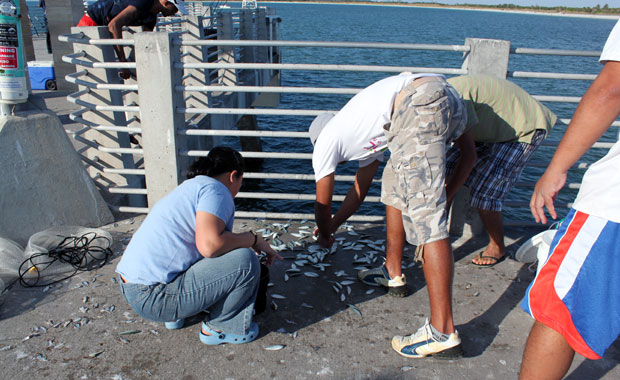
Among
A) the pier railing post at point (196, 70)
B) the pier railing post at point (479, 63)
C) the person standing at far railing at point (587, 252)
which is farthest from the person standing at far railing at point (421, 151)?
the pier railing post at point (196, 70)

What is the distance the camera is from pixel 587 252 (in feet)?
7.36

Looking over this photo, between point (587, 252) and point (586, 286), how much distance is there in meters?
0.16

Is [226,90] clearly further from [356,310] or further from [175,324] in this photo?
[356,310]

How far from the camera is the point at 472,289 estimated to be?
397 cm

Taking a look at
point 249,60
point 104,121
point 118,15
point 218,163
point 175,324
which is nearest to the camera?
point 218,163

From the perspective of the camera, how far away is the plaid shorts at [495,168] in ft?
13.0

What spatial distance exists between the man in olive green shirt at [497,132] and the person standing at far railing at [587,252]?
1.37m

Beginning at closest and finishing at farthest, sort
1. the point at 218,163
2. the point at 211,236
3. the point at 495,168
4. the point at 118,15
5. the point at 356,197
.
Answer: the point at 211,236 < the point at 218,163 < the point at 495,168 < the point at 356,197 < the point at 118,15

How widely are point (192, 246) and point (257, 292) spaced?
0.63m

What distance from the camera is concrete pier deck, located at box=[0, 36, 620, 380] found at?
300 centimetres

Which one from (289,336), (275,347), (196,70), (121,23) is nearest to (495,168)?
(289,336)

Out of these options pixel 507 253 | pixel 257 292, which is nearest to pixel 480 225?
pixel 507 253

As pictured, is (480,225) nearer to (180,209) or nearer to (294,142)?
(180,209)

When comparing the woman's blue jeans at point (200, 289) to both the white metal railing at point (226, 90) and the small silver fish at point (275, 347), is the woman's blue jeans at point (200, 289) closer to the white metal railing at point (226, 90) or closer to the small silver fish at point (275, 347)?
the small silver fish at point (275, 347)
